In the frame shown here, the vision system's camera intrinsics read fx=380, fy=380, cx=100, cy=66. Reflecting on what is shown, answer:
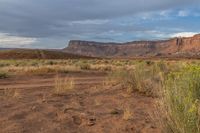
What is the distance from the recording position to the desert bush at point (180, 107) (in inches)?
251

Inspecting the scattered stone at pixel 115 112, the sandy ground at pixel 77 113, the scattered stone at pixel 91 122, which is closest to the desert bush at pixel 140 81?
the sandy ground at pixel 77 113

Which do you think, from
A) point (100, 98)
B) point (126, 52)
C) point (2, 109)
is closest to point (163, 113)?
point (2, 109)

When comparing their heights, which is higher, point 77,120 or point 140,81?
point 140,81

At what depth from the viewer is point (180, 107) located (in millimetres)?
6848

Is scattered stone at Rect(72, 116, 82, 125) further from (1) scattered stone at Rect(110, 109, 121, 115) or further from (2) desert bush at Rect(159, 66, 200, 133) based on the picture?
(2) desert bush at Rect(159, 66, 200, 133)

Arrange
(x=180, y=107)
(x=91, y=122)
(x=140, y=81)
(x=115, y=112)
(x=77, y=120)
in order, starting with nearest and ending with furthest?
(x=180, y=107) → (x=91, y=122) → (x=77, y=120) → (x=115, y=112) → (x=140, y=81)

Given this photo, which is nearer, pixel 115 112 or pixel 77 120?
pixel 77 120

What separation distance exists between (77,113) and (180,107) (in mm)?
4769

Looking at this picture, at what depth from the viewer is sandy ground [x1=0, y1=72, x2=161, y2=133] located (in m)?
9.30

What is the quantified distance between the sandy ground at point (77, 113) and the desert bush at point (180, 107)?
1.22 m

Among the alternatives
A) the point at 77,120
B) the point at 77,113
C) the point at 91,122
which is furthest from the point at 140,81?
the point at 91,122

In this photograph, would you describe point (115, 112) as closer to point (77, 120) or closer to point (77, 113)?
point (77, 113)

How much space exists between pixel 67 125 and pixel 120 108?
2.74m

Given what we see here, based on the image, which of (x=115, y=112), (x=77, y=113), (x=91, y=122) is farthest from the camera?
(x=115, y=112)
